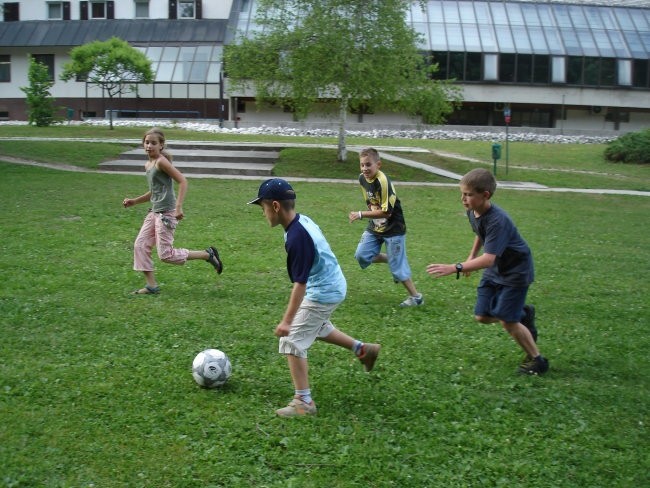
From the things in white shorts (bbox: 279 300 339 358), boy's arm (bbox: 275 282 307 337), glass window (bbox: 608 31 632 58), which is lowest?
white shorts (bbox: 279 300 339 358)

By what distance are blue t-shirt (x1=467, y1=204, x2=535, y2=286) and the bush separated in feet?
72.0

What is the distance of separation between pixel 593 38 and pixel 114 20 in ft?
86.5

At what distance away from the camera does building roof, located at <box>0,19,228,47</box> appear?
41.3 m

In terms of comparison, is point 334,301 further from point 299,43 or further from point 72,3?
point 72,3

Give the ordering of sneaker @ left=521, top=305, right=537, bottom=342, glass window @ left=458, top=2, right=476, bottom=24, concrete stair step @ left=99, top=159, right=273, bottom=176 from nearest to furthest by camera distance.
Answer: sneaker @ left=521, top=305, right=537, bottom=342
concrete stair step @ left=99, top=159, right=273, bottom=176
glass window @ left=458, top=2, right=476, bottom=24

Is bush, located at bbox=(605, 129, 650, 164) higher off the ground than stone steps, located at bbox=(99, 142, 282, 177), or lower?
higher

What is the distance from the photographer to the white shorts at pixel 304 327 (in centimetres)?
509

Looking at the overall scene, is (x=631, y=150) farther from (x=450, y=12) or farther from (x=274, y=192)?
(x=274, y=192)

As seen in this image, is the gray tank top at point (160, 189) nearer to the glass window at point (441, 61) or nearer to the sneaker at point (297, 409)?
the sneaker at point (297, 409)

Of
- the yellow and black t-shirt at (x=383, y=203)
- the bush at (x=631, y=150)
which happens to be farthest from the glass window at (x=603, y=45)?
the yellow and black t-shirt at (x=383, y=203)

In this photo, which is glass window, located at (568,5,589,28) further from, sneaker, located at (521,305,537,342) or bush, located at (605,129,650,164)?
sneaker, located at (521,305,537,342)

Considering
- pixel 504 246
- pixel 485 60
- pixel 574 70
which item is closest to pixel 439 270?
pixel 504 246

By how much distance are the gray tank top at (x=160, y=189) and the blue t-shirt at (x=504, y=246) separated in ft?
12.1

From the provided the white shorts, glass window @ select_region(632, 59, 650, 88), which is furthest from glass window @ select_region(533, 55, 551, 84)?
the white shorts
